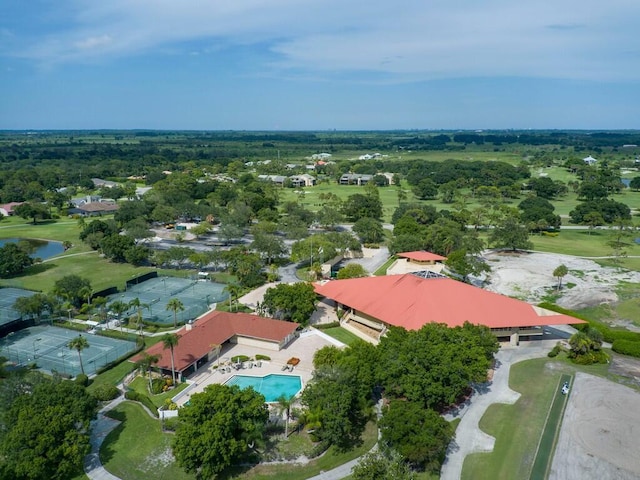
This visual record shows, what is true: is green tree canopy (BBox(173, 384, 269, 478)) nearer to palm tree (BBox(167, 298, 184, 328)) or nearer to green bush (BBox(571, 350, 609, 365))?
palm tree (BBox(167, 298, 184, 328))

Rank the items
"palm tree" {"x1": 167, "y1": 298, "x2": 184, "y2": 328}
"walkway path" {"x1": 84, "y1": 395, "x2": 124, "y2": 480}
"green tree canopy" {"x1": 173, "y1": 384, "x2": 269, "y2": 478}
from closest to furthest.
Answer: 1. "green tree canopy" {"x1": 173, "y1": 384, "x2": 269, "y2": 478}
2. "walkway path" {"x1": 84, "y1": 395, "x2": 124, "y2": 480}
3. "palm tree" {"x1": 167, "y1": 298, "x2": 184, "y2": 328}

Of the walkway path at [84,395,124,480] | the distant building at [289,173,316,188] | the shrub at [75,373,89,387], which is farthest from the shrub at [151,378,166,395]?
the distant building at [289,173,316,188]

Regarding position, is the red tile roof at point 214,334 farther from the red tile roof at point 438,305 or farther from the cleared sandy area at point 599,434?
the cleared sandy area at point 599,434

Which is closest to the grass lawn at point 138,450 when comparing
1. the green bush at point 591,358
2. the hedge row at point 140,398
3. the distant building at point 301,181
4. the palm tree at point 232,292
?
the hedge row at point 140,398

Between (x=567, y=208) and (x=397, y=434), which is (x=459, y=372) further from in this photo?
(x=567, y=208)

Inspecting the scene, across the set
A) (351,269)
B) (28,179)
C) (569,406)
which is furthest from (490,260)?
(28,179)

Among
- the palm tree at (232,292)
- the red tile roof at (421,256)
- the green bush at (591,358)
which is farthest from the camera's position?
the red tile roof at (421,256)
